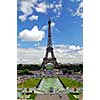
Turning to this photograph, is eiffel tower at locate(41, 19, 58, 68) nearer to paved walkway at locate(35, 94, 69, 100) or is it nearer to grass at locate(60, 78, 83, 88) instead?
grass at locate(60, 78, 83, 88)

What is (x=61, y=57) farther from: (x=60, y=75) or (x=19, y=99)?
(x=19, y=99)

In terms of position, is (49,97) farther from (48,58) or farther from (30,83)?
(48,58)

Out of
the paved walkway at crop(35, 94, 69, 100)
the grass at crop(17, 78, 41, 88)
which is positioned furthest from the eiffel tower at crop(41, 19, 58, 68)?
the paved walkway at crop(35, 94, 69, 100)

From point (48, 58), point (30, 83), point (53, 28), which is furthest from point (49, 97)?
point (53, 28)

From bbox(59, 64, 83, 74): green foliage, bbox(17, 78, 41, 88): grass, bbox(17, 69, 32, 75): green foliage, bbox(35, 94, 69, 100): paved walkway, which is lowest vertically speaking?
bbox(35, 94, 69, 100): paved walkway

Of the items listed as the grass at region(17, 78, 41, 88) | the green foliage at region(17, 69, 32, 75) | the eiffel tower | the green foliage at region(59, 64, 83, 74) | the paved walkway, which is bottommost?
the paved walkway

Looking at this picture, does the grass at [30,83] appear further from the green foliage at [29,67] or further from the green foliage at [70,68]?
the green foliage at [70,68]

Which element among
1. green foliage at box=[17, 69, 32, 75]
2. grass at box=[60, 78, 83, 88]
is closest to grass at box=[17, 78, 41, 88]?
green foliage at box=[17, 69, 32, 75]

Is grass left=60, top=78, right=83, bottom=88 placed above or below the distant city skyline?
below

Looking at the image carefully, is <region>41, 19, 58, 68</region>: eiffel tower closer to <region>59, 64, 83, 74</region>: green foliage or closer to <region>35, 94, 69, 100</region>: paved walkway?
<region>59, 64, 83, 74</region>: green foliage
